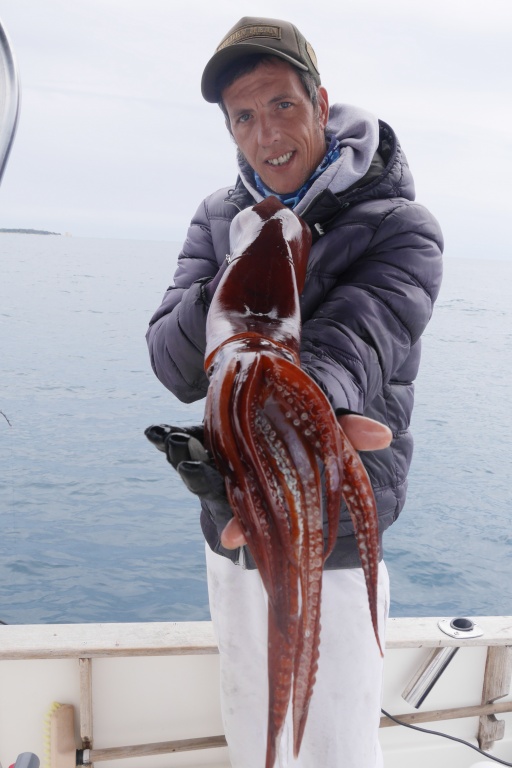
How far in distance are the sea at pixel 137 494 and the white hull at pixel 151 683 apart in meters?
8.35

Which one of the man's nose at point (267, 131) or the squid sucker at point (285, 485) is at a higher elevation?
the man's nose at point (267, 131)

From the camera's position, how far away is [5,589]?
11.0 meters

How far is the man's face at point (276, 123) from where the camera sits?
134 centimetres

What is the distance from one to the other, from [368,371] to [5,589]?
36.8 feet

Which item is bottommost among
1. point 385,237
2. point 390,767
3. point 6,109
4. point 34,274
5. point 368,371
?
point 34,274

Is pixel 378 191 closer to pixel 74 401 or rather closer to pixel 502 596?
pixel 502 596

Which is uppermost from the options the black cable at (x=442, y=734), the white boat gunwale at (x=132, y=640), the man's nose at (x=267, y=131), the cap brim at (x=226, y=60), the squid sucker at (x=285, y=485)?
the cap brim at (x=226, y=60)

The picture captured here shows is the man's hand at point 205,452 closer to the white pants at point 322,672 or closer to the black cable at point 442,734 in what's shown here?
the white pants at point 322,672

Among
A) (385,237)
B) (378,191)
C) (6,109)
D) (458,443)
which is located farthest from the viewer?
(458,443)

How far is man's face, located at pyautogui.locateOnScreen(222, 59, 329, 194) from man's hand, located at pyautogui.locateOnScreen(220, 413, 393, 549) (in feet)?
2.58

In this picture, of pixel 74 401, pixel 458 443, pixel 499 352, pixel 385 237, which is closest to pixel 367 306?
pixel 385 237

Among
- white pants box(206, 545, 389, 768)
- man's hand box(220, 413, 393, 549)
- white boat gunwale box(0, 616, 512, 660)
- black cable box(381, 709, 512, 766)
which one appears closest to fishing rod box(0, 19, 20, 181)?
man's hand box(220, 413, 393, 549)

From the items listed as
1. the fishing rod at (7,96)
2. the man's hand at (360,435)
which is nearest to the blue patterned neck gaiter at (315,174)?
the fishing rod at (7,96)

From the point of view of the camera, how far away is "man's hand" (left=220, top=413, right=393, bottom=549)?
752 millimetres
